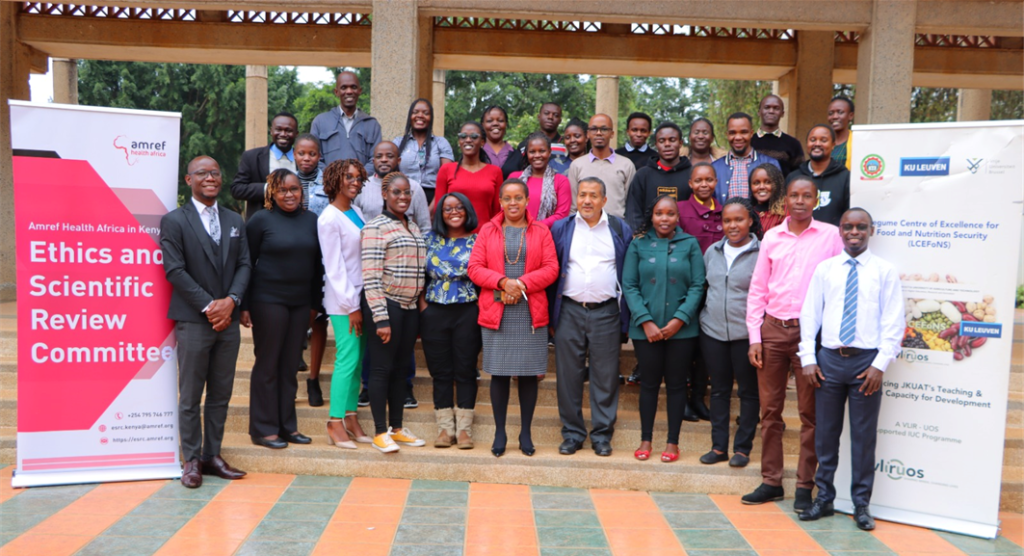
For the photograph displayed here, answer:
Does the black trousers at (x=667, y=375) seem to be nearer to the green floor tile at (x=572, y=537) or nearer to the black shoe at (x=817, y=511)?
the black shoe at (x=817, y=511)

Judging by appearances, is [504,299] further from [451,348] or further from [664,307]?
[664,307]

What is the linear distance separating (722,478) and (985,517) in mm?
1446

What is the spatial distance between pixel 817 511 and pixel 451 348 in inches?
95.7

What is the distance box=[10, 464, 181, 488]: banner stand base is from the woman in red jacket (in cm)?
211

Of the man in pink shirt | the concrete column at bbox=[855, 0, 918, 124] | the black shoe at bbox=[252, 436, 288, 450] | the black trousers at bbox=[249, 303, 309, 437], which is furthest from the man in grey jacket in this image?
the concrete column at bbox=[855, 0, 918, 124]

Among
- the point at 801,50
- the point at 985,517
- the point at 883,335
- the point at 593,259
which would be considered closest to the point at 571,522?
the point at 593,259

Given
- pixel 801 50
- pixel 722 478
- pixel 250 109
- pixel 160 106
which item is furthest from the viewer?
pixel 160 106

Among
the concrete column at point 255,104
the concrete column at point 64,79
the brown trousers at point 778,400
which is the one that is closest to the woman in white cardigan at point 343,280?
the brown trousers at point 778,400

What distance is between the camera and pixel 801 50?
9555mm

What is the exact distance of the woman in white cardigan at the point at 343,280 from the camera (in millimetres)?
5125

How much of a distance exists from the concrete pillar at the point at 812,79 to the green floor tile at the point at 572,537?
268 inches

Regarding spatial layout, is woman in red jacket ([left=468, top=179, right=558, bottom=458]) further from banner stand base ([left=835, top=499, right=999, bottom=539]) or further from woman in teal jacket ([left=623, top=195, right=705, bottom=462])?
banner stand base ([left=835, top=499, right=999, bottom=539])

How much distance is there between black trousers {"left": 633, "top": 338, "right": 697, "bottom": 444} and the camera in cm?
509

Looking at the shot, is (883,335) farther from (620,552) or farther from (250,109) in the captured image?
(250,109)
